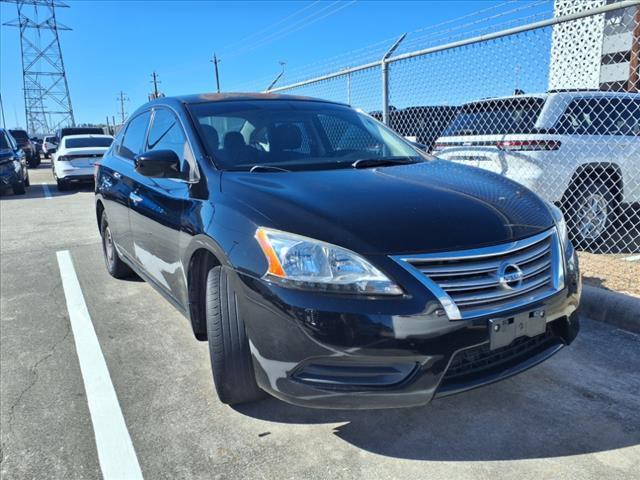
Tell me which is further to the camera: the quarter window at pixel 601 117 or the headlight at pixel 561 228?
the quarter window at pixel 601 117

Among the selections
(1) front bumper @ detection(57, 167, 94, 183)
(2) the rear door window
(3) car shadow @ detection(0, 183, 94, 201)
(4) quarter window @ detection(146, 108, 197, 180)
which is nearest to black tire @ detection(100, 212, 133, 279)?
(2) the rear door window

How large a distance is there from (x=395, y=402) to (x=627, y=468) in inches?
42.1

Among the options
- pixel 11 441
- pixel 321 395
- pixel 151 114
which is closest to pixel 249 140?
pixel 151 114

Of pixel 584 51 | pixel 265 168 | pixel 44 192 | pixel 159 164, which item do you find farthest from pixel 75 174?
pixel 584 51

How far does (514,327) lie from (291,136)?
1.91m

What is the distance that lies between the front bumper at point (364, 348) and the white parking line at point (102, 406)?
795 mm

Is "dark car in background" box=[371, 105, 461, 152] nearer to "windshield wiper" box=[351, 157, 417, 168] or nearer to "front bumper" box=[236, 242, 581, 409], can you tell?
"windshield wiper" box=[351, 157, 417, 168]

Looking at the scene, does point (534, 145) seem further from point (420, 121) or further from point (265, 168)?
point (265, 168)

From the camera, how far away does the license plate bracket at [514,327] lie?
215 centimetres

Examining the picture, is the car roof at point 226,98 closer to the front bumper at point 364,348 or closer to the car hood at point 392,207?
the car hood at point 392,207

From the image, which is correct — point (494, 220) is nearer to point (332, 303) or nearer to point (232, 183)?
point (332, 303)

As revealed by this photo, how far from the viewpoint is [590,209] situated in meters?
5.75

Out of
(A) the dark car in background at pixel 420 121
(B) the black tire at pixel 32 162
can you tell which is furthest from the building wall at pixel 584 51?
(B) the black tire at pixel 32 162

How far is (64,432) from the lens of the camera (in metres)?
2.59
